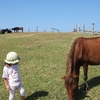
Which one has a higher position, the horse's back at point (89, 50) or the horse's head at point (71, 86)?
the horse's back at point (89, 50)

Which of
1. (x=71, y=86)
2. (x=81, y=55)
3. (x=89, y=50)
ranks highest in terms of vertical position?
(x=89, y=50)

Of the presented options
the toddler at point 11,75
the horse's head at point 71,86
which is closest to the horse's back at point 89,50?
the horse's head at point 71,86

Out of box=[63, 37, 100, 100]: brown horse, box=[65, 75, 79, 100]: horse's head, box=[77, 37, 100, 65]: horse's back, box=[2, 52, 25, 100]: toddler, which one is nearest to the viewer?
box=[65, 75, 79, 100]: horse's head

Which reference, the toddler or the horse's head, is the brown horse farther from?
the toddler

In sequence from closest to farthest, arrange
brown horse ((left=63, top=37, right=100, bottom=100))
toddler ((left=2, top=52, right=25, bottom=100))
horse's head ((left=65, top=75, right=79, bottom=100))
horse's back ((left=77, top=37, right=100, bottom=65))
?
horse's head ((left=65, top=75, right=79, bottom=100))
toddler ((left=2, top=52, right=25, bottom=100))
brown horse ((left=63, top=37, right=100, bottom=100))
horse's back ((left=77, top=37, right=100, bottom=65))

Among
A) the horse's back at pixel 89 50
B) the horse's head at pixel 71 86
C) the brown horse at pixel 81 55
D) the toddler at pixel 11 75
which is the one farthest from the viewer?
the horse's back at pixel 89 50

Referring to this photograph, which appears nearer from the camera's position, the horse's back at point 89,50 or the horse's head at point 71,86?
the horse's head at point 71,86

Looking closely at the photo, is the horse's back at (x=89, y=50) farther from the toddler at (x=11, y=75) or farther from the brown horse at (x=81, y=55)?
the toddler at (x=11, y=75)

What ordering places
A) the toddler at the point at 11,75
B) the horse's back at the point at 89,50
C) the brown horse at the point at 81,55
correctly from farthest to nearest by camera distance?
the horse's back at the point at 89,50 → the brown horse at the point at 81,55 → the toddler at the point at 11,75

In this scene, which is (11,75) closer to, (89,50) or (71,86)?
(71,86)

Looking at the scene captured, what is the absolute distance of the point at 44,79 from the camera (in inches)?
295

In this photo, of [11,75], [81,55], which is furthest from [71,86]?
[11,75]

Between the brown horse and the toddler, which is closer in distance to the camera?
the toddler

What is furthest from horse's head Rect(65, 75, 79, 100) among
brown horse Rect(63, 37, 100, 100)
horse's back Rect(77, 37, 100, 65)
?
Result: horse's back Rect(77, 37, 100, 65)
